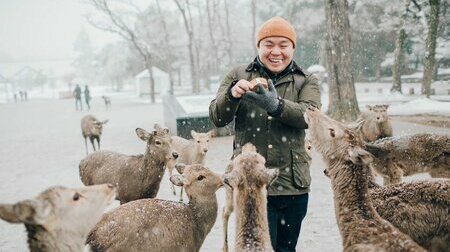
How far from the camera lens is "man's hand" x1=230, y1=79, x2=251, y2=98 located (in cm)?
314

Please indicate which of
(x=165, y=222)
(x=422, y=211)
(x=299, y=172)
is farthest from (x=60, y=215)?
(x=422, y=211)

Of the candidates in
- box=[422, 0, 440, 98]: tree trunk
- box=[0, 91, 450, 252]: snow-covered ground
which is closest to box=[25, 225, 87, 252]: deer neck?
box=[0, 91, 450, 252]: snow-covered ground

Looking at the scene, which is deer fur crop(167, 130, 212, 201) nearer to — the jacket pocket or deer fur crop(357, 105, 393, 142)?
deer fur crop(357, 105, 393, 142)

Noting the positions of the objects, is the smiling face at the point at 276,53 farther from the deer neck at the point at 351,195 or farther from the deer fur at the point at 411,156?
the deer fur at the point at 411,156

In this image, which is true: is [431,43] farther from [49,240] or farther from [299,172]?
[49,240]

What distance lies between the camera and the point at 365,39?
38.6 meters

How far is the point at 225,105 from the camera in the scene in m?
3.31

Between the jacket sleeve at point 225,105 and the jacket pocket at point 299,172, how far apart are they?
61cm

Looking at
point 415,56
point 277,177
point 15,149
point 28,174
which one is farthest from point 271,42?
point 415,56

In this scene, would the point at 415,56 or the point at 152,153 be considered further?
the point at 415,56

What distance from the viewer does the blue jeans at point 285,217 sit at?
3.55 m

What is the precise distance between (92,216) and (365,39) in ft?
128

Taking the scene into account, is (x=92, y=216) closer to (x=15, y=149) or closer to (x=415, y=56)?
(x=15, y=149)

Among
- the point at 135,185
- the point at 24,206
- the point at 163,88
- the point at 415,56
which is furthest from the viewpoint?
the point at 163,88
